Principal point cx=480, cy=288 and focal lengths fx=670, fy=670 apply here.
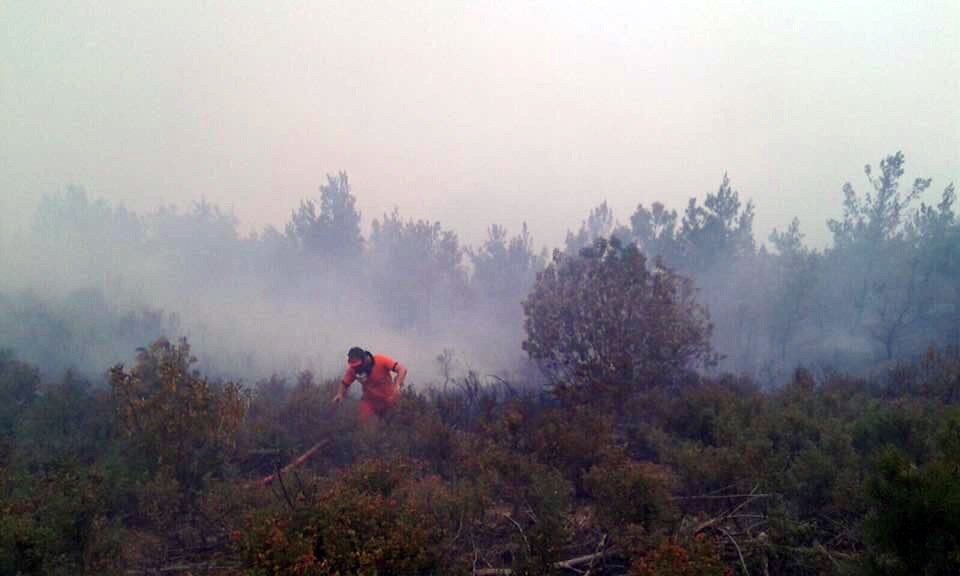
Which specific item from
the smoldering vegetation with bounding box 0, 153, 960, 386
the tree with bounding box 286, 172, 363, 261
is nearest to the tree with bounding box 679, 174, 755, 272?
the smoldering vegetation with bounding box 0, 153, 960, 386

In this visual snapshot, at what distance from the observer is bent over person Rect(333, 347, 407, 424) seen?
11.7 metres

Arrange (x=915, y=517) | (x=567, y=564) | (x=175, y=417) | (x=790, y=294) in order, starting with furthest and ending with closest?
(x=790, y=294) → (x=175, y=417) → (x=567, y=564) → (x=915, y=517)

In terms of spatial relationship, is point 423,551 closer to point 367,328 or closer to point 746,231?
point 367,328

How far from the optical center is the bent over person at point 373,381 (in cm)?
1174

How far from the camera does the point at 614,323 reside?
1288 cm

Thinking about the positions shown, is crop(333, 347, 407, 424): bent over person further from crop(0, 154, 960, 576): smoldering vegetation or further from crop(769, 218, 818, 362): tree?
crop(769, 218, 818, 362): tree

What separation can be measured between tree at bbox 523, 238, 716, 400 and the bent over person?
126 inches

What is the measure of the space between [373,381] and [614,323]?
468 centimetres

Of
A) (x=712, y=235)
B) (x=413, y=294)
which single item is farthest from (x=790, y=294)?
(x=413, y=294)

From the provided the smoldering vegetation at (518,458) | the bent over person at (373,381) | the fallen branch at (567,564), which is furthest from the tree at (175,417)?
the fallen branch at (567,564)

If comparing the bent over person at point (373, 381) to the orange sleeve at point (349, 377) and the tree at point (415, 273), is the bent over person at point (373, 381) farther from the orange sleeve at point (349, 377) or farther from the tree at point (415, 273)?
the tree at point (415, 273)

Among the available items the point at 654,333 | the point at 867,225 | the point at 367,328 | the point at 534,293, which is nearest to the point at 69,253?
the point at 367,328

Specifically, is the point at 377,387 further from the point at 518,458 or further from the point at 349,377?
the point at 518,458

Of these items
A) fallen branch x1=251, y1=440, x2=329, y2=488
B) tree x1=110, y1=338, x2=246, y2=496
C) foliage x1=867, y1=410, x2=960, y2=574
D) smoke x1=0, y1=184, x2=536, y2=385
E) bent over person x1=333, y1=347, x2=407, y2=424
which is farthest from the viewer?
smoke x1=0, y1=184, x2=536, y2=385
